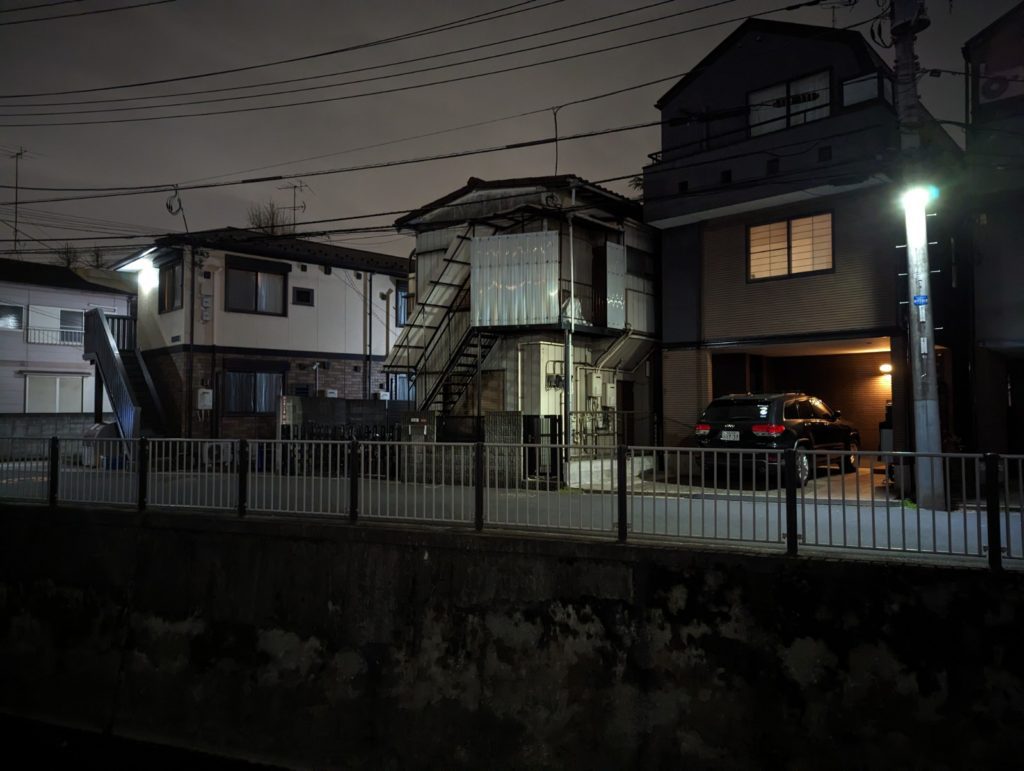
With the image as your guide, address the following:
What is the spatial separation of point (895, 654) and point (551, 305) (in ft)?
34.0

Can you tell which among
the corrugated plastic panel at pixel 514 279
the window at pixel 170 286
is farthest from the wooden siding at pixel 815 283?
the window at pixel 170 286

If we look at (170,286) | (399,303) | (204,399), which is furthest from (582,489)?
(399,303)

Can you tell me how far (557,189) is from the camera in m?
16.0

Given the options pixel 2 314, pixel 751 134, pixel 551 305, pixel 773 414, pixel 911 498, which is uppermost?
pixel 751 134

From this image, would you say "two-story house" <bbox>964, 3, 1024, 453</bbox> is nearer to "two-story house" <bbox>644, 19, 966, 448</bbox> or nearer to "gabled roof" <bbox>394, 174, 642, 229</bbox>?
"two-story house" <bbox>644, 19, 966, 448</bbox>

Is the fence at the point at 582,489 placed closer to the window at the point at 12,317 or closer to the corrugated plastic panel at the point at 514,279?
the corrugated plastic panel at the point at 514,279

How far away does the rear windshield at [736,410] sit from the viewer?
42.3ft

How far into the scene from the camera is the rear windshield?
12898 mm

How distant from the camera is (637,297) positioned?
683 inches

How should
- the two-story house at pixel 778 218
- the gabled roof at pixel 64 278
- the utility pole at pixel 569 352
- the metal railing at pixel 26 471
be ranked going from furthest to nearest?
the gabled roof at pixel 64 278 < the utility pole at pixel 569 352 < the two-story house at pixel 778 218 < the metal railing at pixel 26 471

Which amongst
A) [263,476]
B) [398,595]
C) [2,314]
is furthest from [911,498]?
[2,314]

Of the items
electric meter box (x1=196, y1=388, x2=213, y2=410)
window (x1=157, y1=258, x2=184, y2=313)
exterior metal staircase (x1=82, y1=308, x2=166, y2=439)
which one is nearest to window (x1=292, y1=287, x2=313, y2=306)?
window (x1=157, y1=258, x2=184, y2=313)

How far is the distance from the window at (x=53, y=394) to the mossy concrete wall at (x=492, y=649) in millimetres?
20586

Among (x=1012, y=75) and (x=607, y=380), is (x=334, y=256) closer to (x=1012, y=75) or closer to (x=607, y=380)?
(x=607, y=380)
